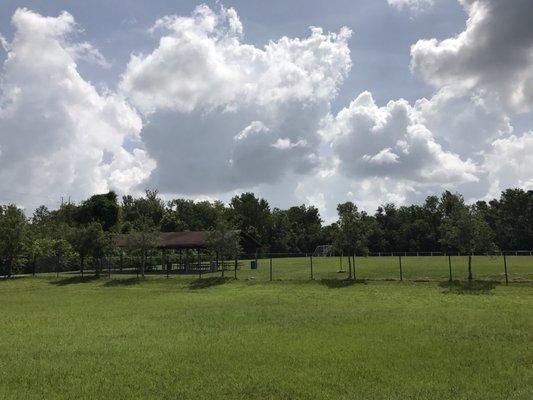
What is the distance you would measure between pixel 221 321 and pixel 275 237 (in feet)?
335

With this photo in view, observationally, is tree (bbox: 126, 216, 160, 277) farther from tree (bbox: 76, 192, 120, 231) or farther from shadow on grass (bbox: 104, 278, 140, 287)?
tree (bbox: 76, 192, 120, 231)

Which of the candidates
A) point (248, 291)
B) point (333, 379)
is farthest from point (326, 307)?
point (333, 379)

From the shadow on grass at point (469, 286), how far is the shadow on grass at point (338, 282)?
5361mm

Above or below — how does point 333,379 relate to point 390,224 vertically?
below

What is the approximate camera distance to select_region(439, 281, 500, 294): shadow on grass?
2658 centimetres

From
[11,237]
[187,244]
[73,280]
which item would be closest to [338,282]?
[187,244]

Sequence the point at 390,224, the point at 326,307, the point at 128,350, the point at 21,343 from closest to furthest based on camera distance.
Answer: the point at 128,350
the point at 21,343
the point at 326,307
the point at 390,224

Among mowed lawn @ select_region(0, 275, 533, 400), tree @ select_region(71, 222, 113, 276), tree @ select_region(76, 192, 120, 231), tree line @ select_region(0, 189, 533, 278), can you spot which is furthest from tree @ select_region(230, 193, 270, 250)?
mowed lawn @ select_region(0, 275, 533, 400)

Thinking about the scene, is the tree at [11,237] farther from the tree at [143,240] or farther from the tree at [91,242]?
the tree at [143,240]

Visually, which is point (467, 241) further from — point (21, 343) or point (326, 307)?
point (21, 343)

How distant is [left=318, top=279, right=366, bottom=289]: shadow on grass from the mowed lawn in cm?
574

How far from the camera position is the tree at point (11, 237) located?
4350 centimetres

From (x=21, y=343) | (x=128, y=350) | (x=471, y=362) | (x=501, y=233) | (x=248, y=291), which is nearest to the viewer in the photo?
(x=471, y=362)

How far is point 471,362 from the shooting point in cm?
1096
